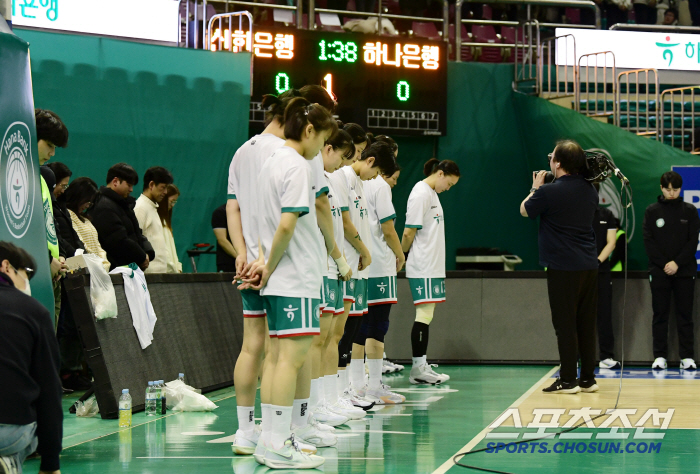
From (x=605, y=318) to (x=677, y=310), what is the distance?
73 cm

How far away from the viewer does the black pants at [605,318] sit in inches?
370

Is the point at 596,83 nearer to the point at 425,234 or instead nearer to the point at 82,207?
the point at 425,234

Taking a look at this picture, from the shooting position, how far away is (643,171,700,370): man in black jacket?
9.28 meters

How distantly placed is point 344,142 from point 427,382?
3.33 meters

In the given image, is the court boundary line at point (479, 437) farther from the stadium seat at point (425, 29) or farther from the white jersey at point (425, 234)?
the stadium seat at point (425, 29)

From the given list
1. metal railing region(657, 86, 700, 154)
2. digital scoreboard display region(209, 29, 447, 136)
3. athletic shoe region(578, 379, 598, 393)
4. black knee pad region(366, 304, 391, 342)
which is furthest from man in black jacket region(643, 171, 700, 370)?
black knee pad region(366, 304, 391, 342)

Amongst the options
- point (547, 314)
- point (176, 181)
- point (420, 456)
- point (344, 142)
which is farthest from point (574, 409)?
point (176, 181)

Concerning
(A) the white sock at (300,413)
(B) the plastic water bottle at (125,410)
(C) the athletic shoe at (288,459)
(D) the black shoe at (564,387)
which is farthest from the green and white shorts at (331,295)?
(D) the black shoe at (564,387)

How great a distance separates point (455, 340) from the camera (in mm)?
9953

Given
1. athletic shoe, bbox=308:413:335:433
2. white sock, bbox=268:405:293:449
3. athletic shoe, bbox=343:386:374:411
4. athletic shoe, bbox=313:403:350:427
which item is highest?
white sock, bbox=268:405:293:449

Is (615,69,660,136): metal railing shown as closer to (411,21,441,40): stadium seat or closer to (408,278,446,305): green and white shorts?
(411,21,441,40): stadium seat

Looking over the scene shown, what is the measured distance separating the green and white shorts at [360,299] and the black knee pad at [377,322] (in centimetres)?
65

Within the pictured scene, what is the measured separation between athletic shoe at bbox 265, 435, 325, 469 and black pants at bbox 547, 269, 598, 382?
10.6ft

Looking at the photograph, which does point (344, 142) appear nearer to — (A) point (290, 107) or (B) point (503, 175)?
(A) point (290, 107)
